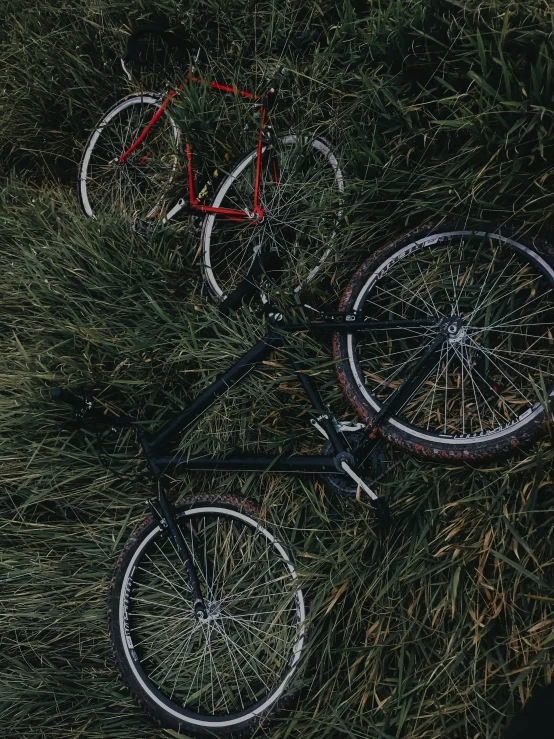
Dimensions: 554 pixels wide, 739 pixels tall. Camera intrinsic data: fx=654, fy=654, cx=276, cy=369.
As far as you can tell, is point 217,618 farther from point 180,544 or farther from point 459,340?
point 459,340

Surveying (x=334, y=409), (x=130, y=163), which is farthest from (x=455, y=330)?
(x=130, y=163)

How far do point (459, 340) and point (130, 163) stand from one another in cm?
258

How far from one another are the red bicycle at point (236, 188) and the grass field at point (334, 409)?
0.13 meters

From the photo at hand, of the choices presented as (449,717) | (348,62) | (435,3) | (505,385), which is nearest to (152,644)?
(449,717)

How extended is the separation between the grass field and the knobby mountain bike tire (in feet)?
0.44

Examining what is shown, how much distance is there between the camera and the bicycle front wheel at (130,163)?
13.8ft

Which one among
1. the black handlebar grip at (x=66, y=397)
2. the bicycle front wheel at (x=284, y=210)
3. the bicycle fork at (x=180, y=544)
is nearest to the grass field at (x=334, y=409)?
the bicycle front wheel at (x=284, y=210)

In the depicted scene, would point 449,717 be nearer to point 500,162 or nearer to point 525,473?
point 525,473

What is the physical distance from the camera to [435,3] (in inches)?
124

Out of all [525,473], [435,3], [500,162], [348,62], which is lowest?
[525,473]

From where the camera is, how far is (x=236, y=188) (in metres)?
3.83

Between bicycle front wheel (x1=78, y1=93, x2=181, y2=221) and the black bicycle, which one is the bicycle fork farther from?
bicycle front wheel (x1=78, y1=93, x2=181, y2=221)

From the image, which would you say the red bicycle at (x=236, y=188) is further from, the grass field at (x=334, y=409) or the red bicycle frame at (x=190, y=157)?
the grass field at (x=334, y=409)

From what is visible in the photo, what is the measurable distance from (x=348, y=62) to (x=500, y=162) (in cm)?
106
